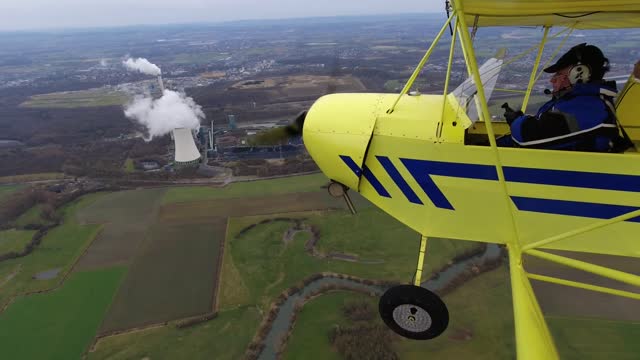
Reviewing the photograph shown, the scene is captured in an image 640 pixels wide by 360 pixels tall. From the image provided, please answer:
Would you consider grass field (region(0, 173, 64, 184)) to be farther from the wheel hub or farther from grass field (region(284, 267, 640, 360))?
the wheel hub

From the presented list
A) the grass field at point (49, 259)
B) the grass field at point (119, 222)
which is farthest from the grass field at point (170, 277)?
the grass field at point (49, 259)

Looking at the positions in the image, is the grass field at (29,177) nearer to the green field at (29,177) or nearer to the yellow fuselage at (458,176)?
the green field at (29,177)

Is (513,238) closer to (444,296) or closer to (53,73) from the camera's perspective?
(444,296)

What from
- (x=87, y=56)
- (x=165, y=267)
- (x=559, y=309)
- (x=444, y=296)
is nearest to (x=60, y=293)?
(x=165, y=267)

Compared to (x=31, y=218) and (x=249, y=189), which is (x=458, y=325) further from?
(x=31, y=218)

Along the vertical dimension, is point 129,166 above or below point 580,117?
below

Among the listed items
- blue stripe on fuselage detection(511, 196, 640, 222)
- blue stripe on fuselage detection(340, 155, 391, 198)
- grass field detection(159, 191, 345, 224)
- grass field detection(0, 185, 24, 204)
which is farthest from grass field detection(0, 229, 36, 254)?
blue stripe on fuselage detection(511, 196, 640, 222)

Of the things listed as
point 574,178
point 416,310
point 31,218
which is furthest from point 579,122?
point 31,218
